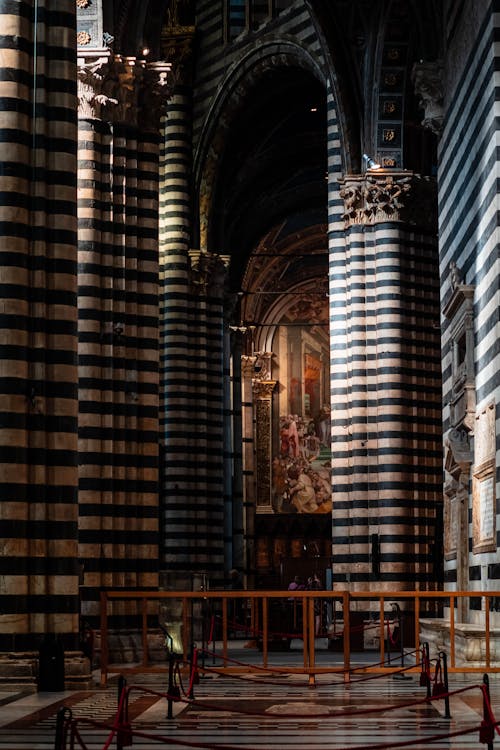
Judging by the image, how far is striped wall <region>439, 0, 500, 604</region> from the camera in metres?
21.6

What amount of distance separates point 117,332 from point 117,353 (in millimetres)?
332

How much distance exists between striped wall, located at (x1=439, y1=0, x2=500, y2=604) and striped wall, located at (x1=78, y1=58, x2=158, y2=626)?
508 cm

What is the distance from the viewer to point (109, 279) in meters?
23.8

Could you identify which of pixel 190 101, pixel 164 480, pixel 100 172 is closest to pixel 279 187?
pixel 190 101

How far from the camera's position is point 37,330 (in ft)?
58.9

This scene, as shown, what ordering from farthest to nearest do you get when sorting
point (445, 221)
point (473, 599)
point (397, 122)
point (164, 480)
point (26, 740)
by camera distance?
point (164, 480)
point (397, 122)
point (445, 221)
point (473, 599)
point (26, 740)

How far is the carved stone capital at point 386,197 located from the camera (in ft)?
105

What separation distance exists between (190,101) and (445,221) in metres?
13.9

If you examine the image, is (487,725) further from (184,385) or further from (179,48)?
(179,48)

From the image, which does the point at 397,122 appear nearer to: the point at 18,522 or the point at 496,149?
the point at 496,149

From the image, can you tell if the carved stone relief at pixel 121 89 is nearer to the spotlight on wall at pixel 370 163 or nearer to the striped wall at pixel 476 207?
the striped wall at pixel 476 207

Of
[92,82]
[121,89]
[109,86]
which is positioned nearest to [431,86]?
[121,89]

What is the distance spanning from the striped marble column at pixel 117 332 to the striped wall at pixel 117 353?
0.02 meters

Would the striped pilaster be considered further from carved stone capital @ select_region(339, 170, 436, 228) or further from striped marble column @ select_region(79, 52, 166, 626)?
striped marble column @ select_region(79, 52, 166, 626)
